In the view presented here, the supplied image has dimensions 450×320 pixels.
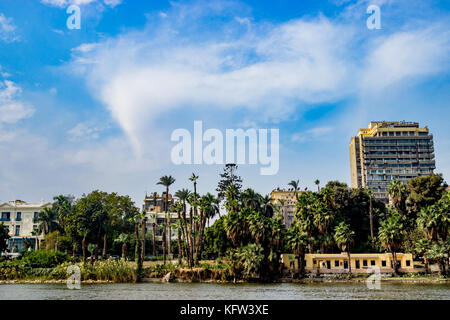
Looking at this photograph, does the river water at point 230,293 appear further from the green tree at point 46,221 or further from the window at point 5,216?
the window at point 5,216

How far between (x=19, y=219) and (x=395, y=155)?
387 ft

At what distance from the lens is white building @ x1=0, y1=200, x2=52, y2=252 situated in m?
82.2

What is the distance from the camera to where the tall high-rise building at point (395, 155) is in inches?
5920

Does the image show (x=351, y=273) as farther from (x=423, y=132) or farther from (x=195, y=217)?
(x=423, y=132)

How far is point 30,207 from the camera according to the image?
83750 mm

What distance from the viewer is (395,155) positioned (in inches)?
5935

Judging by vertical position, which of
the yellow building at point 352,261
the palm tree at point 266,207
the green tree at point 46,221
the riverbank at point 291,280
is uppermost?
the palm tree at point 266,207

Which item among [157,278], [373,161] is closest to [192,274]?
[157,278]

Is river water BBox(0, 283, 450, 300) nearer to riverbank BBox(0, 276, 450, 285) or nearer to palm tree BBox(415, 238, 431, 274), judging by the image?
riverbank BBox(0, 276, 450, 285)

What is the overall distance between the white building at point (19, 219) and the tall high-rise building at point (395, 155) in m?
106

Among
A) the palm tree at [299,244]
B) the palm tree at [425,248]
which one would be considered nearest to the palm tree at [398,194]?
the palm tree at [425,248]

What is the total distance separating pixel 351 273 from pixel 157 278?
2490 cm

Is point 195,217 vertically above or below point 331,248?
above
